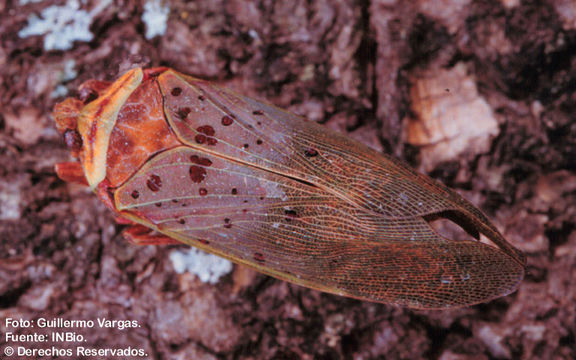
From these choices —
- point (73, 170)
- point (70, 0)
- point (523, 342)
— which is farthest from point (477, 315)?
point (70, 0)

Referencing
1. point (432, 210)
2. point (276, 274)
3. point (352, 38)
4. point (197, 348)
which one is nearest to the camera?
point (432, 210)

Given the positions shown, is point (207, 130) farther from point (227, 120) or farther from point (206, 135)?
point (227, 120)

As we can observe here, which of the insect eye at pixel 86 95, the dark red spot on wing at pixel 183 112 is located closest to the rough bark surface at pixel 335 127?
the insect eye at pixel 86 95

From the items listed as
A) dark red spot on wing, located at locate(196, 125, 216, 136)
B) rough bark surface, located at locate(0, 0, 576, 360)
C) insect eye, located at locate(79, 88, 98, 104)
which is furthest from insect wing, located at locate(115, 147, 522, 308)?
insect eye, located at locate(79, 88, 98, 104)

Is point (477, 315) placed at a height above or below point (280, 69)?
below

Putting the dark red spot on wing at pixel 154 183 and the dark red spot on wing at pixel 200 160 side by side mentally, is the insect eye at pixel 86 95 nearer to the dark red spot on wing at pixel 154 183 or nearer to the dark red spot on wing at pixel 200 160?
the dark red spot on wing at pixel 154 183

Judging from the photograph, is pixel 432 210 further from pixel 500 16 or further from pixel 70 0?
pixel 70 0
